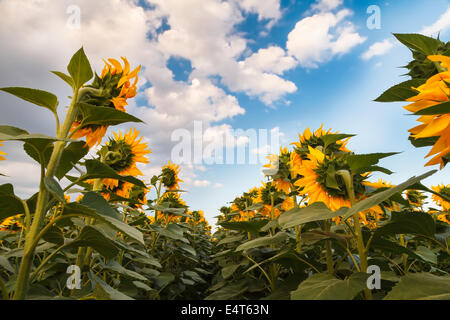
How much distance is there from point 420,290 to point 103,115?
1.23m

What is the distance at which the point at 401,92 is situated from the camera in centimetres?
117

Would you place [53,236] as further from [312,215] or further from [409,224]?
[409,224]

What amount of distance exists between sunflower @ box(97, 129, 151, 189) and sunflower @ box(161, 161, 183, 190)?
6.70 feet

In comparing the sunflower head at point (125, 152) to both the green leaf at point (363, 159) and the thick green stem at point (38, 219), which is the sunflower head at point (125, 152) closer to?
the thick green stem at point (38, 219)

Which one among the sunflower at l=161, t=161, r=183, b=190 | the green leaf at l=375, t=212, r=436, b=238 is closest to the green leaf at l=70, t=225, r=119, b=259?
the green leaf at l=375, t=212, r=436, b=238

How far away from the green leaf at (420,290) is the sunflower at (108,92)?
4.40 ft

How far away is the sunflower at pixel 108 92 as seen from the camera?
122 cm

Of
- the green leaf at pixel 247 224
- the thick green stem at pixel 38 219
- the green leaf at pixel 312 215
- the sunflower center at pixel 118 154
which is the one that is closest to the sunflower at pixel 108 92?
the thick green stem at pixel 38 219

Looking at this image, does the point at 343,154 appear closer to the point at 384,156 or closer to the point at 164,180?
the point at 384,156

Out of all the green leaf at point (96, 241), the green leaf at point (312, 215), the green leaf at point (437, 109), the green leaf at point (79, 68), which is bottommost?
the green leaf at point (96, 241)

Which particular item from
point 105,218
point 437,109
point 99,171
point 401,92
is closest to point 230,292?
point 99,171

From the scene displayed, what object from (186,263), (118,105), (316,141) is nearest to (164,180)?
(186,263)

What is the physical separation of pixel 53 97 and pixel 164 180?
10.4ft
